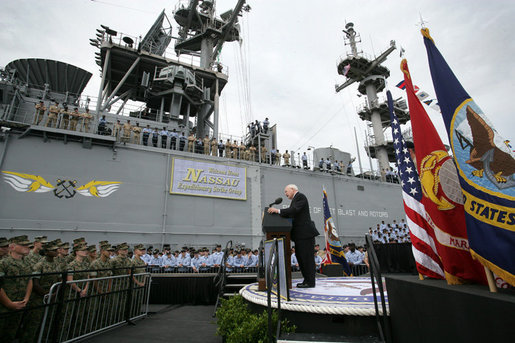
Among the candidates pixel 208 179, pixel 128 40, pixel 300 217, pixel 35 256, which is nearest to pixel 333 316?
pixel 300 217

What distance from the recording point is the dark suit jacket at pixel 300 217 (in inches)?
167

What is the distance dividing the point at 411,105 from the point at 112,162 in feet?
46.8

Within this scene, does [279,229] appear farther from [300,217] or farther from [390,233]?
[390,233]

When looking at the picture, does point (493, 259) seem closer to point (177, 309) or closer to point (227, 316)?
point (227, 316)

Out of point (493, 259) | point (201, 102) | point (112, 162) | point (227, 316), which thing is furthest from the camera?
point (201, 102)

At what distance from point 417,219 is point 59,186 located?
14755 millimetres

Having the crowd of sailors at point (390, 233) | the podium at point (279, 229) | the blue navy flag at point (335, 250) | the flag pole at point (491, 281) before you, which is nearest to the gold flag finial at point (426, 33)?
the flag pole at point (491, 281)

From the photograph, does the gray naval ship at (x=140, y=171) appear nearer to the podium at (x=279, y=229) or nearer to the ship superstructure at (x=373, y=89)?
the ship superstructure at (x=373, y=89)

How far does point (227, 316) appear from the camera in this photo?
3693mm

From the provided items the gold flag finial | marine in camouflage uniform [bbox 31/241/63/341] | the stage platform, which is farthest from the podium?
marine in camouflage uniform [bbox 31/241/63/341]

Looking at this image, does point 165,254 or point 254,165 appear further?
point 254,165

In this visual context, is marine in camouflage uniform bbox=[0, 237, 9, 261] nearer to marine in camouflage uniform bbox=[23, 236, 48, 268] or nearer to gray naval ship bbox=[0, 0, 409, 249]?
marine in camouflage uniform bbox=[23, 236, 48, 268]

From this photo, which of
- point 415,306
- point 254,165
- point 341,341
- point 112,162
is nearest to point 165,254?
point 112,162

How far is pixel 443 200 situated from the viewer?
2.57 m
